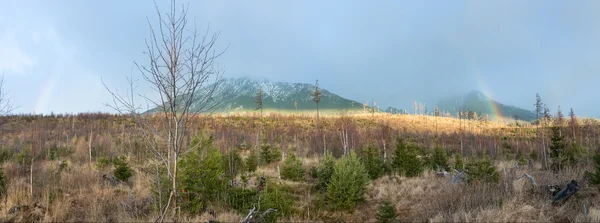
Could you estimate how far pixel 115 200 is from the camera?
24.8 feet

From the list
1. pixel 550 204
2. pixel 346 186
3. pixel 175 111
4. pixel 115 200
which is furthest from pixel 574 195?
pixel 115 200

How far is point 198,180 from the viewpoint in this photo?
7.20m

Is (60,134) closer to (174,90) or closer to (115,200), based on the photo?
(115,200)

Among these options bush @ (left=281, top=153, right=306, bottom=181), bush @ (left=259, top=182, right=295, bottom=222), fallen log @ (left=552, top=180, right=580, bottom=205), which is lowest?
bush @ (left=281, top=153, right=306, bottom=181)

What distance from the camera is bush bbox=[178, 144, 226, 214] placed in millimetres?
6914

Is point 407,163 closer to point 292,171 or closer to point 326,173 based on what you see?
point 326,173

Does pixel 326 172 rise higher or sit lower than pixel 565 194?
lower

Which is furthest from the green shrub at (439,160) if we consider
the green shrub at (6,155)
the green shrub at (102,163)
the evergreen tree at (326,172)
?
the green shrub at (6,155)

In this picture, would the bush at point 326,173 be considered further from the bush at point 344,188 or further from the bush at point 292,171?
the bush at point 344,188

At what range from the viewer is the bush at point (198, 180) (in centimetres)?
691

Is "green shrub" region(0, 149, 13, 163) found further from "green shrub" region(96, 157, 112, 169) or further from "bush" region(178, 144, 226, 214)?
"bush" region(178, 144, 226, 214)

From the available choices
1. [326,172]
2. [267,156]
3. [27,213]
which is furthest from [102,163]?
[326,172]

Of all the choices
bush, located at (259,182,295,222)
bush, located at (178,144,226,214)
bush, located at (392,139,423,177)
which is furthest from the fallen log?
bush, located at (392,139,423,177)

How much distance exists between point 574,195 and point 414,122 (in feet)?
159
